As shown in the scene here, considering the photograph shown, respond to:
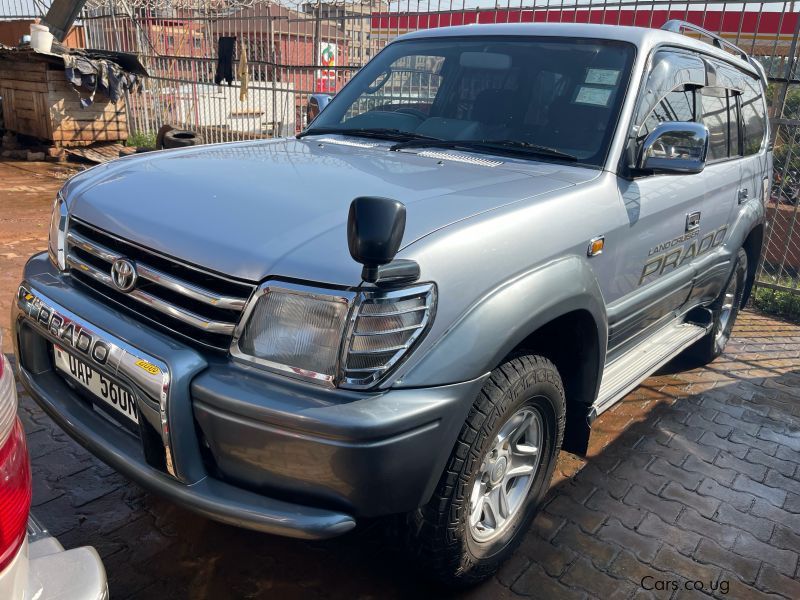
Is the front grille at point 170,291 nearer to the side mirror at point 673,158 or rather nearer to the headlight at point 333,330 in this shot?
the headlight at point 333,330

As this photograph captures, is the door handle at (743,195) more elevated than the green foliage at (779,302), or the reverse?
the door handle at (743,195)

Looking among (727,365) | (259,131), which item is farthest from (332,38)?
(727,365)

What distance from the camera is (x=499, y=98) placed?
3182 mm

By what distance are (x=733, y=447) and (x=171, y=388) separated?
3097mm

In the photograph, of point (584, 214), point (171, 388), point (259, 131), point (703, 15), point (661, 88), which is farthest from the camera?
point (259, 131)

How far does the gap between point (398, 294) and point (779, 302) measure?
5699mm

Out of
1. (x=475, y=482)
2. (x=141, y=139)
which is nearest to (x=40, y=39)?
(x=141, y=139)

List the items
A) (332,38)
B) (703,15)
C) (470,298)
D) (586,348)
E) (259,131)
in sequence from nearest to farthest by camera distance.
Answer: (470,298), (586,348), (703,15), (332,38), (259,131)

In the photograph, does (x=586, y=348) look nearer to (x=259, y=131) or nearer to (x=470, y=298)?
(x=470, y=298)

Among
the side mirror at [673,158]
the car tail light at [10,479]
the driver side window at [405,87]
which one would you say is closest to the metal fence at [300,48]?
the driver side window at [405,87]

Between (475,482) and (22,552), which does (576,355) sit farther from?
(22,552)

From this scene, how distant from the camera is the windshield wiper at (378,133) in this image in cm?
318

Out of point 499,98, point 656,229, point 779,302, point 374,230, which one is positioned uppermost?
point 499,98

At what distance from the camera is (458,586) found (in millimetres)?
2354
